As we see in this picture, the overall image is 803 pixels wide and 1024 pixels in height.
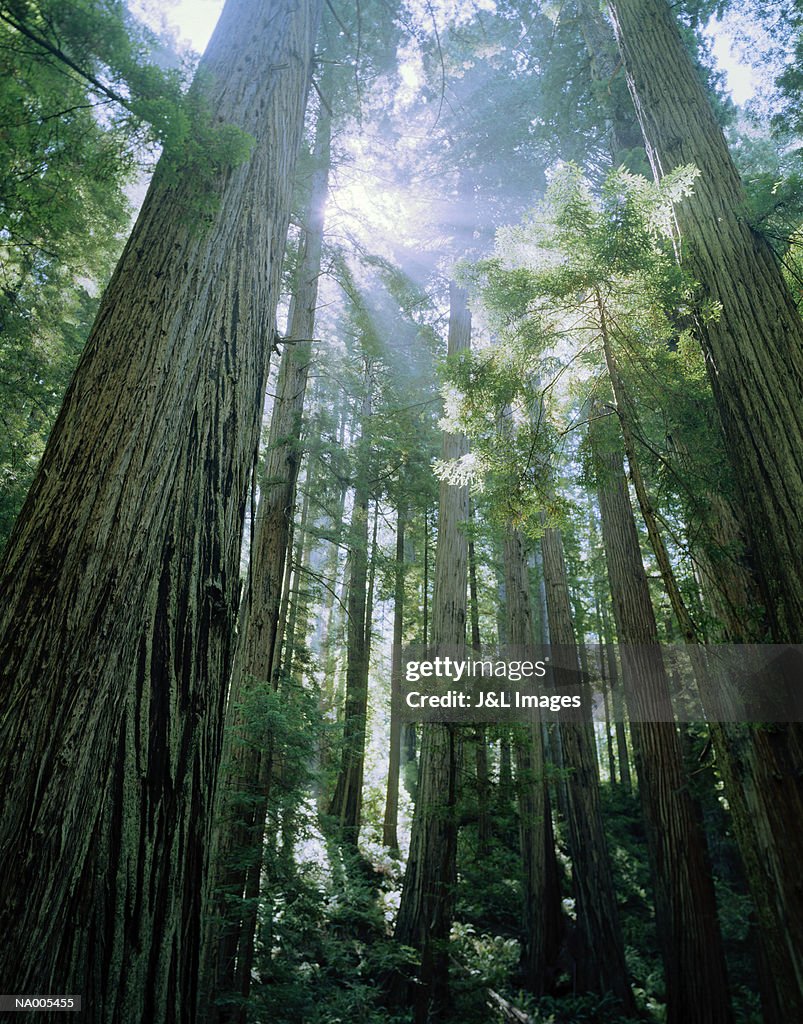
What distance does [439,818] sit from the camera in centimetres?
508

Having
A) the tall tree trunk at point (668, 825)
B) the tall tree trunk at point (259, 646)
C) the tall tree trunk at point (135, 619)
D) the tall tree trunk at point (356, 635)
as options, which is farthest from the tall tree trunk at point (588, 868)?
the tall tree trunk at point (135, 619)

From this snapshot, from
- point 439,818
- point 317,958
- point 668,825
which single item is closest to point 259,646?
point 439,818

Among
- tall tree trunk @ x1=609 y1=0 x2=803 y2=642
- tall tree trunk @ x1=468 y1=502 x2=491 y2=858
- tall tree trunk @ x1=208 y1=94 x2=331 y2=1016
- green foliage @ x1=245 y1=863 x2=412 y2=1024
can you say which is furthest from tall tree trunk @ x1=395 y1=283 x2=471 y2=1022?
tall tree trunk @ x1=609 y1=0 x2=803 y2=642

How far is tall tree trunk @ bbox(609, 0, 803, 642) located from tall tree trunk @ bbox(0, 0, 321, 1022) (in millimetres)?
2928

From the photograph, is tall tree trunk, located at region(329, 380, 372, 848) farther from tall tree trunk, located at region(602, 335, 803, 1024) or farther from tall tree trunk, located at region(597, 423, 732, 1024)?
tall tree trunk, located at region(602, 335, 803, 1024)

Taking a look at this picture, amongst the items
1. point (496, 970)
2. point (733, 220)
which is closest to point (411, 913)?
point (496, 970)

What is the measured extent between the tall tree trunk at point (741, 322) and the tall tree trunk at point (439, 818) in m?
1.94

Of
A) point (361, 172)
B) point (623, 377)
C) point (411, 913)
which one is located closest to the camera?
point (623, 377)

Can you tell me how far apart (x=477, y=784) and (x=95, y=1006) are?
3.83 m

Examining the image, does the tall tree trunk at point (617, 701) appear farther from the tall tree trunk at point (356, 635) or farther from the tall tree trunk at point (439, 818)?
Answer: the tall tree trunk at point (439, 818)

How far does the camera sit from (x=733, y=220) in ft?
12.2

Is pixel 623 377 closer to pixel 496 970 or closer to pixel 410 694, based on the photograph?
pixel 410 694

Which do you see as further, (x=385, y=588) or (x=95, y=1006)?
(x=385, y=588)

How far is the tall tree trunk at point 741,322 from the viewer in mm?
3027
